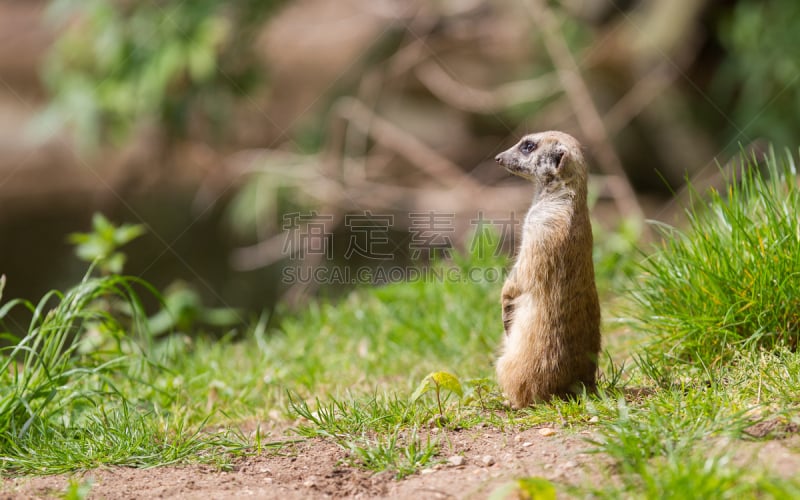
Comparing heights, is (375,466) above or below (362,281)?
below

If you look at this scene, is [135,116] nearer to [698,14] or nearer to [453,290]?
[453,290]

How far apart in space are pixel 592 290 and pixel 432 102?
10259mm

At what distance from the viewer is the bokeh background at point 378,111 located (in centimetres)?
634

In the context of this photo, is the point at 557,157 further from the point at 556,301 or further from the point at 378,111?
the point at 378,111

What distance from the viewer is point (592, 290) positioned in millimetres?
2945

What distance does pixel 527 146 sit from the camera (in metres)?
3.22

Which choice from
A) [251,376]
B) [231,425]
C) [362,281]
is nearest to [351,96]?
[362,281]

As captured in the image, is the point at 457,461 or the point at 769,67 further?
the point at 769,67

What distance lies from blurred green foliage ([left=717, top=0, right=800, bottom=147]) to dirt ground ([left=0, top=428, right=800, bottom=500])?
202 inches

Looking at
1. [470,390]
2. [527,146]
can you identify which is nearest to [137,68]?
[527,146]

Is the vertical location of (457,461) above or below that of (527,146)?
below

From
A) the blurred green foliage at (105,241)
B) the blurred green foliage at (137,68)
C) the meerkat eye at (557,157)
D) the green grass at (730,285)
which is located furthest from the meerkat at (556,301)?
the blurred green foliage at (137,68)

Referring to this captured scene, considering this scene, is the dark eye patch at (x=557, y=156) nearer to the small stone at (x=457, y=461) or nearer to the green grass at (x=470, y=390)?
the green grass at (x=470, y=390)

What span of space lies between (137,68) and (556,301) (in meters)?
4.58
